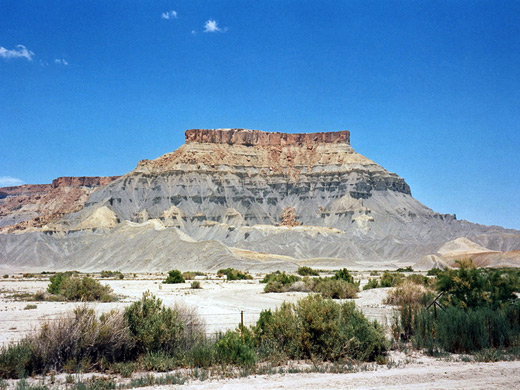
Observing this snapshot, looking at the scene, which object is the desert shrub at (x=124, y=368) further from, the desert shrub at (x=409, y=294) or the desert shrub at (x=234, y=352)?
the desert shrub at (x=409, y=294)

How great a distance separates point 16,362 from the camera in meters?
10.3

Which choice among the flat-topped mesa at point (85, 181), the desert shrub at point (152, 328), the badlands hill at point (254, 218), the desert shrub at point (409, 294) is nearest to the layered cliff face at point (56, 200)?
the flat-topped mesa at point (85, 181)

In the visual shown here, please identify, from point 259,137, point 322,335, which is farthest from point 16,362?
point 259,137

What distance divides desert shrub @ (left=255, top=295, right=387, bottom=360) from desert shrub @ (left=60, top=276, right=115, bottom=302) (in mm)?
16077

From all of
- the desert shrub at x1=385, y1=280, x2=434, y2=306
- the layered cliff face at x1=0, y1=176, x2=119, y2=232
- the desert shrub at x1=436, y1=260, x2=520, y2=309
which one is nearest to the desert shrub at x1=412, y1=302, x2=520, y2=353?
the desert shrub at x1=436, y1=260, x2=520, y2=309

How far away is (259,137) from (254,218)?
40977 mm

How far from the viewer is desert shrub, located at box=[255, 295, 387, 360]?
11906 mm

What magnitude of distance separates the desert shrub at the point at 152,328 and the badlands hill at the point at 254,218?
60462mm

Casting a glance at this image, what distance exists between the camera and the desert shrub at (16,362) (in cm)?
1012

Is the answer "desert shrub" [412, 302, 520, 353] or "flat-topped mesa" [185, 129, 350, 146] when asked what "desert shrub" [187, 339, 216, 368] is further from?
"flat-topped mesa" [185, 129, 350, 146]

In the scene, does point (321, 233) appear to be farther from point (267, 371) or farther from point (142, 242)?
point (267, 371)

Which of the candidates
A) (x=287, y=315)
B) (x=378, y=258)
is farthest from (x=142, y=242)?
(x=287, y=315)

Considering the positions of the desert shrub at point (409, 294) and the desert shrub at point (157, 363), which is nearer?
the desert shrub at point (157, 363)

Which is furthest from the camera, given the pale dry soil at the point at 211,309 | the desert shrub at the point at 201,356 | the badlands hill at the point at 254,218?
the badlands hill at the point at 254,218
